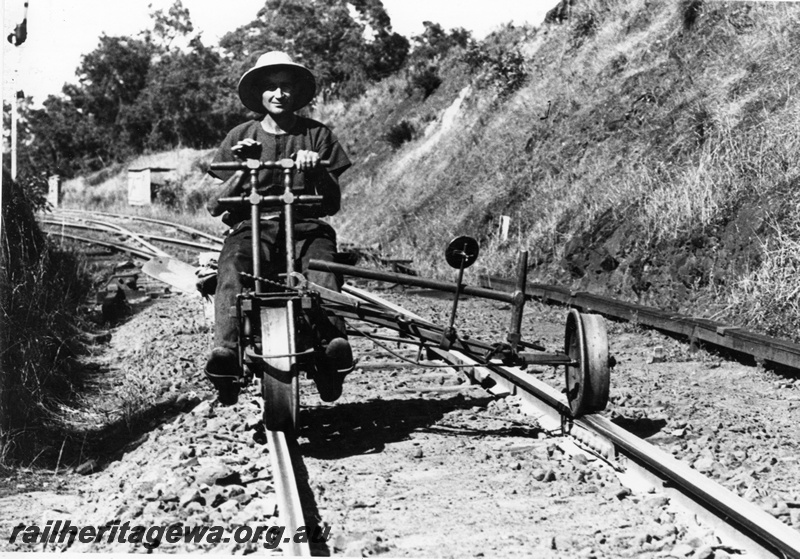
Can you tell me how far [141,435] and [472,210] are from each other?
39.2 ft

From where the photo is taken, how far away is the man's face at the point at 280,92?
5996 mm

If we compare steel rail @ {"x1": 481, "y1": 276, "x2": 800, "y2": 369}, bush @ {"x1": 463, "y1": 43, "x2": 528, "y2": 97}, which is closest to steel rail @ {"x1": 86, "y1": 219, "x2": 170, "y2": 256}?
steel rail @ {"x1": 481, "y1": 276, "x2": 800, "y2": 369}

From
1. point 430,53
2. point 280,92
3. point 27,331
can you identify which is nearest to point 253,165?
point 280,92

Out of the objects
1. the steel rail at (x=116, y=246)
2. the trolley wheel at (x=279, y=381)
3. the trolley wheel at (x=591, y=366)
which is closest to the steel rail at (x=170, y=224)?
the steel rail at (x=116, y=246)

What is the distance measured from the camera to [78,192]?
39.2 m

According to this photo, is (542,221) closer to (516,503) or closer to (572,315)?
(572,315)

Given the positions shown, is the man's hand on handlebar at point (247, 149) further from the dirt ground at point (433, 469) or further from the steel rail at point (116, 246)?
the steel rail at point (116, 246)

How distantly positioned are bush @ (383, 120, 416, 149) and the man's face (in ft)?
76.4

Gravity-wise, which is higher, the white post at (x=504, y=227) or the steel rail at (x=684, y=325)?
the white post at (x=504, y=227)

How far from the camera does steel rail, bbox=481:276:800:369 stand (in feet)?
24.0

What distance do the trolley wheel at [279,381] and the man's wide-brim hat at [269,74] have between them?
5.30 feet

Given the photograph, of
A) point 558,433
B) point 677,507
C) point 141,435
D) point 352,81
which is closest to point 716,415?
point 558,433

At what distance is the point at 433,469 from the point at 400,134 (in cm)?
2507

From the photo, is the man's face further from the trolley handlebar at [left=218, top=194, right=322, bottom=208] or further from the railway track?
the railway track
